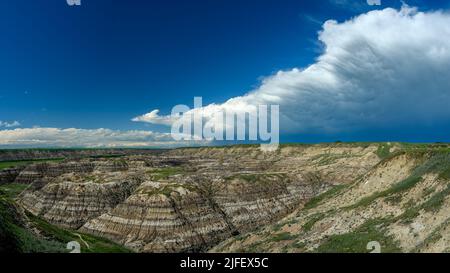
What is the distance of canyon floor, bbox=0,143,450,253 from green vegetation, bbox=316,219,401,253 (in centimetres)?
12

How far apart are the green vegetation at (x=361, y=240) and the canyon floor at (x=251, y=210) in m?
0.12

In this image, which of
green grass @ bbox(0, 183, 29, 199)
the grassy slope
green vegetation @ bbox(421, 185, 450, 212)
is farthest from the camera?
green grass @ bbox(0, 183, 29, 199)

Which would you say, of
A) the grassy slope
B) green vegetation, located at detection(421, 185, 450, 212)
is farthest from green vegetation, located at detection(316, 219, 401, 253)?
the grassy slope

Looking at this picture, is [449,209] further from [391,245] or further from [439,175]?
Answer: [439,175]

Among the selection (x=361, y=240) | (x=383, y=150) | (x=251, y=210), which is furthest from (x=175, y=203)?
(x=383, y=150)

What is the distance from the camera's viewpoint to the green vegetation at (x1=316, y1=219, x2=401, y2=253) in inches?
1249

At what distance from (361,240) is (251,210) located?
65.8 m

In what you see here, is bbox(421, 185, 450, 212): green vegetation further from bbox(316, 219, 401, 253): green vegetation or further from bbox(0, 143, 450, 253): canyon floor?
bbox(316, 219, 401, 253): green vegetation

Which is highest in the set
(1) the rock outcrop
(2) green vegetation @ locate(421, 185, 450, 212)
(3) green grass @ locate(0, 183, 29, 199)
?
(2) green vegetation @ locate(421, 185, 450, 212)

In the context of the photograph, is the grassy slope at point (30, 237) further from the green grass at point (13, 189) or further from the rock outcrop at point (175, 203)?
the green grass at point (13, 189)

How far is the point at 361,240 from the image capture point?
34.5 m

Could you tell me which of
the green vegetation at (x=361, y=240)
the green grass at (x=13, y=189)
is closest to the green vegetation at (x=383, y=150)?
the green vegetation at (x=361, y=240)

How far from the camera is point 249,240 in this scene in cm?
5266
